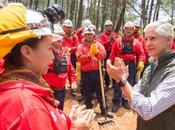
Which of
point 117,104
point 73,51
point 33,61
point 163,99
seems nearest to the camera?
point 33,61

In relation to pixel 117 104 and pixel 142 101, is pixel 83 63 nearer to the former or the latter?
pixel 117 104

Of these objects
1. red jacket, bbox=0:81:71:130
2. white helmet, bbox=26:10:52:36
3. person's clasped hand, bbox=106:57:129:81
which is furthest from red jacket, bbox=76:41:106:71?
red jacket, bbox=0:81:71:130

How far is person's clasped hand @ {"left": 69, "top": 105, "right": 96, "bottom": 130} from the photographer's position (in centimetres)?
200

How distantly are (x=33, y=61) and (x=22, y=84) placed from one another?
0.56 feet

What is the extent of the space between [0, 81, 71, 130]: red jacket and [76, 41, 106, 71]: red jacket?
638 cm

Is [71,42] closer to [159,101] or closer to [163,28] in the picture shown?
[163,28]

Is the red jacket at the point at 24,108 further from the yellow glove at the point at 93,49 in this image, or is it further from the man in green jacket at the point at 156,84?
the yellow glove at the point at 93,49

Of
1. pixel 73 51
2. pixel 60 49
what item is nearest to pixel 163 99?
pixel 60 49

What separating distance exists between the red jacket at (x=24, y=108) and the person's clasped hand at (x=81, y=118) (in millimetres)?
291

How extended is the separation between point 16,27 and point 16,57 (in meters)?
0.17

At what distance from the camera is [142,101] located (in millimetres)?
2982

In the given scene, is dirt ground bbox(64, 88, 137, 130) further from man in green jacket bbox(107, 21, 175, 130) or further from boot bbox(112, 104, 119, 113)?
man in green jacket bbox(107, 21, 175, 130)

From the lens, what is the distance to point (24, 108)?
1.57 m

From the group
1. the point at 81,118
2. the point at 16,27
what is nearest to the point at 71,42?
the point at 81,118
